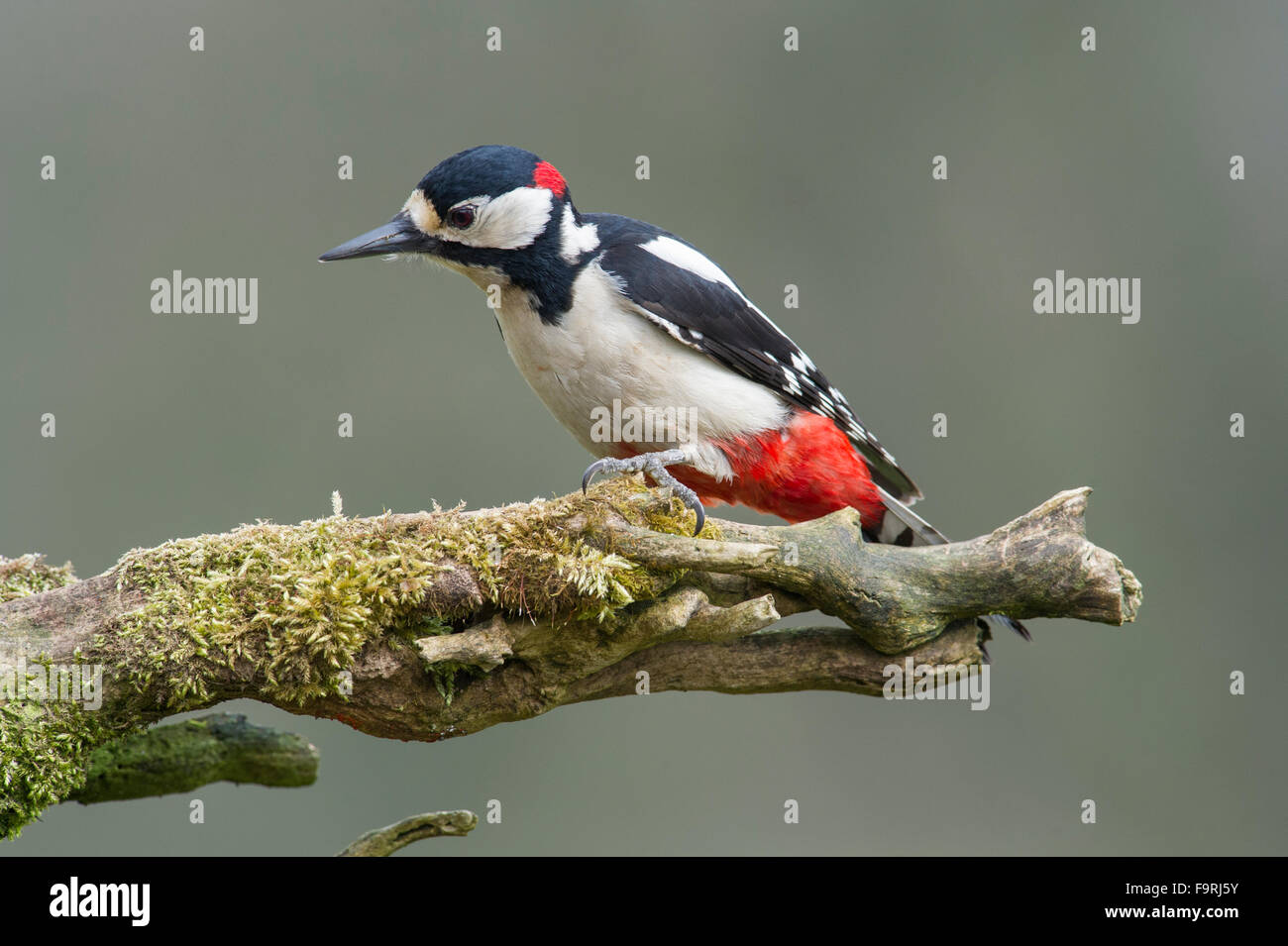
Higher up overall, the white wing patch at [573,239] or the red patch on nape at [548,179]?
the red patch on nape at [548,179]

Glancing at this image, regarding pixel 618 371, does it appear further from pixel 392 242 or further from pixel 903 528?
pixel 903 528

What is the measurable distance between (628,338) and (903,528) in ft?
2.82

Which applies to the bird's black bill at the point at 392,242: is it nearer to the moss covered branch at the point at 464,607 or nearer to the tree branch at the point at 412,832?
the moss covered branch at the point at 464,607

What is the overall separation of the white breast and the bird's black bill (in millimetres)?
220

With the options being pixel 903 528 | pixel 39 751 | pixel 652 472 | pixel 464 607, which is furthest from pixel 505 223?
pixel 39 751

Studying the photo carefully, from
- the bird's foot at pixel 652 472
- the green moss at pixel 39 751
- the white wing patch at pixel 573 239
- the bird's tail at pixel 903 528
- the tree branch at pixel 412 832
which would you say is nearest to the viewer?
the green moss at pixel 39 751

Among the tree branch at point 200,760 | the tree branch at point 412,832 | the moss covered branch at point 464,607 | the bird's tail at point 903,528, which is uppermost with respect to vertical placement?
the bird's tail at point 903,528

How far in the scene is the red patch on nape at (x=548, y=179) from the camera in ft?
8.36

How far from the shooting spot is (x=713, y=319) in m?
2.65

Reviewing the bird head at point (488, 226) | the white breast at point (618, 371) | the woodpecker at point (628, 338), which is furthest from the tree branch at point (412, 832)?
the bird head at point (488, 226)

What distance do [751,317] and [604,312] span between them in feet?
1.40

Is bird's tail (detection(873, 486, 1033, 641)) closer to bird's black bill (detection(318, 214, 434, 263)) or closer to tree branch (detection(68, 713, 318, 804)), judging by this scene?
bird's black bill (detection(318, 214, 434, 263))

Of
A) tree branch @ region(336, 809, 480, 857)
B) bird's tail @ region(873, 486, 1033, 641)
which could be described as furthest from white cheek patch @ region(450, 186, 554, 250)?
tree branch @ region(336, 809, 480, 857)

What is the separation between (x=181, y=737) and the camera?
2.33 meters
